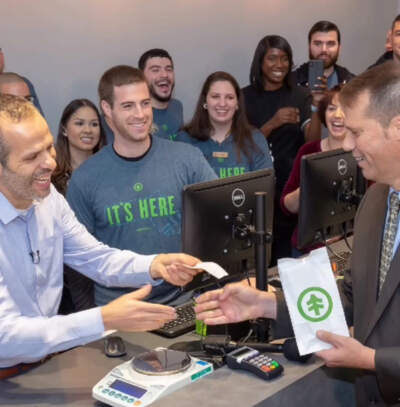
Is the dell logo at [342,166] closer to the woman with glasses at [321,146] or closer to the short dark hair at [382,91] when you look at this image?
the woman with glasses at [321,146]

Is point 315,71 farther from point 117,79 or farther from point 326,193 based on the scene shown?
point 326,193

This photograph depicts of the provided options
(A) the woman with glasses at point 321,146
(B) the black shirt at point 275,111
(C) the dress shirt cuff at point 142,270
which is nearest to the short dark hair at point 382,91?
(C) the dress shirt cuff at point 142,270

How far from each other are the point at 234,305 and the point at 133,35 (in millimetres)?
3552

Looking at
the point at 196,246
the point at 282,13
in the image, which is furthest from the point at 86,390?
the point at 282,13

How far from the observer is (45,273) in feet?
7.18

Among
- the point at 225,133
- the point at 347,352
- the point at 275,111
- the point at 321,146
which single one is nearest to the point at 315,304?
the point at 347,352

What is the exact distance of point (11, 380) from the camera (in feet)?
6.37

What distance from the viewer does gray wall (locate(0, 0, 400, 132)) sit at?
4.55 m

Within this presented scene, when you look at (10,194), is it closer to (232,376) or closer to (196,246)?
(196,246)

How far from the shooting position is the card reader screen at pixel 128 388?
5.58 ft

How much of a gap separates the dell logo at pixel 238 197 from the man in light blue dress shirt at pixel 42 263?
9.9 inches

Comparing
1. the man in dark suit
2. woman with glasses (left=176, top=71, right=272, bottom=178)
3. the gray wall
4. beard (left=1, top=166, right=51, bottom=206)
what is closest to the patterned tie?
the man in dark suit

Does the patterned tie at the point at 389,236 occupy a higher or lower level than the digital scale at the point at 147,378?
higher

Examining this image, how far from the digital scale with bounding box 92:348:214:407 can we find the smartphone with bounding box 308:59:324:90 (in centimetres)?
312
